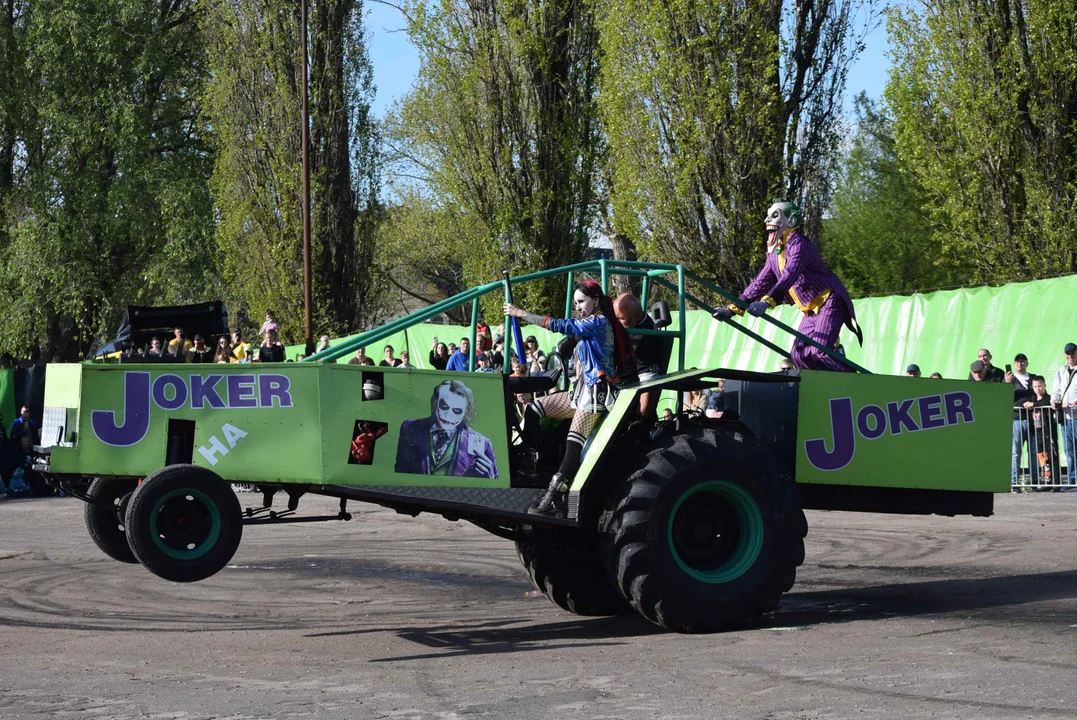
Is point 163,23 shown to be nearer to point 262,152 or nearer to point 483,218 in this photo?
point 262,152

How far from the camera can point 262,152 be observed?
118ft

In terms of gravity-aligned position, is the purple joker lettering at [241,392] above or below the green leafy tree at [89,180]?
below

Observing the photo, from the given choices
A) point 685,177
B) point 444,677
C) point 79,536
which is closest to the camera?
point 444,677

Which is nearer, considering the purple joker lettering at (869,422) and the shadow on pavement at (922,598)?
the purple joker lettering at (869,422)

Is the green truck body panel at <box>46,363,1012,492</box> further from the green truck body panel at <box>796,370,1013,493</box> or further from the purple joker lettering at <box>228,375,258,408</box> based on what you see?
the green truck body panel at <box>796,370,1013,493</box>

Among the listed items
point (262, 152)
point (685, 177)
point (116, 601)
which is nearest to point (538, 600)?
point (116, 601)

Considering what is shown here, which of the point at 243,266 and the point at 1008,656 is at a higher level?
the point at 243,266

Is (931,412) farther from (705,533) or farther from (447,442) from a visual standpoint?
(447,442)

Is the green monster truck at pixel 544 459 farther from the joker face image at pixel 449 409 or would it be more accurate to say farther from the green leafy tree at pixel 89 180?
the green leafy tree at pixel 89 180

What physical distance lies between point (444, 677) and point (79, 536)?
9.15 metres

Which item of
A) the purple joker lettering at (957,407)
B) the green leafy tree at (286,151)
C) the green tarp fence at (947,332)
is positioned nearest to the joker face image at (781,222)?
the purple joker lettering at (957,407)

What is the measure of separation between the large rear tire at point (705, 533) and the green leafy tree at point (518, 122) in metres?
24.8

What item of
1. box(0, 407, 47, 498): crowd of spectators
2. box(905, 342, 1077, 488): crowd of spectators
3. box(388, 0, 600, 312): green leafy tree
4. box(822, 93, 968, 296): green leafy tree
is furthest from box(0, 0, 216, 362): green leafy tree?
box(905, 342, 1077, 488): crowd of spectators

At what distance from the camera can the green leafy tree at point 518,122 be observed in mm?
32719
